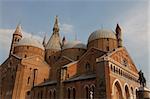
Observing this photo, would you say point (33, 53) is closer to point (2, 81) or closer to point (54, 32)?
point (2, 81)

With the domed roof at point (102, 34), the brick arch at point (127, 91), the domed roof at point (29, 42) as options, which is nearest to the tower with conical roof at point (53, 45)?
the domed roof at point (29, 42)

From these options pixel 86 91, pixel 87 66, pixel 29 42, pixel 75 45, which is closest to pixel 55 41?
pixel 29 42

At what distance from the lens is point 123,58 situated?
3005cm

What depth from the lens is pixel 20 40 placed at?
39.8 m

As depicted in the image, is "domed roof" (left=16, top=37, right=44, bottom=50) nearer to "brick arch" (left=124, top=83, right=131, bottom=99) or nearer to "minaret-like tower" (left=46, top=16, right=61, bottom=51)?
"minaret-like tower" (left=46, top=16, right=61, bottom=51)

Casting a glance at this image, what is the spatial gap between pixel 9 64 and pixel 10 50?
A: 5.38 metres

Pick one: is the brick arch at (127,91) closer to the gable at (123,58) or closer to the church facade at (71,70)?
the church facade at (71,70)

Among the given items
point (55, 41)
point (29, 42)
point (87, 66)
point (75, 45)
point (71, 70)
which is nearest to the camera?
point (71, 70)

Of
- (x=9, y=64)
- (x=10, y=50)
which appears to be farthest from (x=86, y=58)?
(x=10, y=50)

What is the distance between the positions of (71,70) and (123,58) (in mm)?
7984

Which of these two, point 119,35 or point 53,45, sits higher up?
point 53,45

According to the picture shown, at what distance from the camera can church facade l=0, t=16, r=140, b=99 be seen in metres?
25.1

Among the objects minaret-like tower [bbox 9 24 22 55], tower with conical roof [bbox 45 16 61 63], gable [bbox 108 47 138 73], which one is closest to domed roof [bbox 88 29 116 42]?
gable [bbox 108 47 138 73]

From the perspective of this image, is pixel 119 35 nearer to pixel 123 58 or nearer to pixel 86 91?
pixel 123 58
